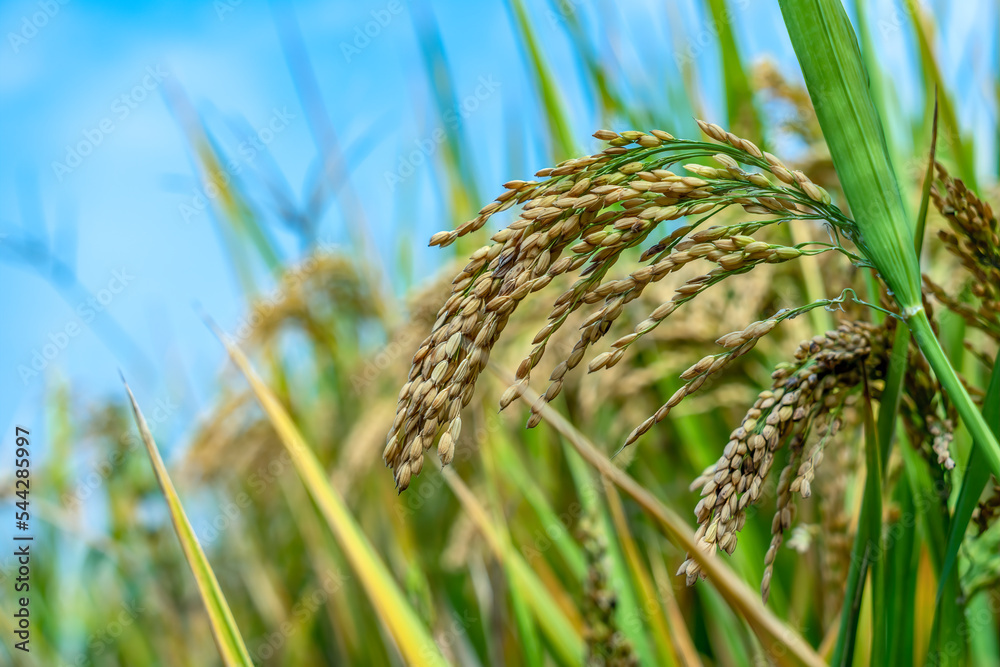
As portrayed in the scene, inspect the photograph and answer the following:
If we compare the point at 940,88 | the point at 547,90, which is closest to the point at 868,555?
the point at 940,88

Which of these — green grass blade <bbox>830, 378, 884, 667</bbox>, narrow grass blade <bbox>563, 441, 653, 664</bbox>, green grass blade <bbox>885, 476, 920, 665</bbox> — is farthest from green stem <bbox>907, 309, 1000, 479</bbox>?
narrow grass blade <bbox>563, 441, 653, 664</bbox>

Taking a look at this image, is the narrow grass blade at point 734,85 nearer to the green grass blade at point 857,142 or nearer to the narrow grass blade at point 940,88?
the narrow grass blade at point 940,88

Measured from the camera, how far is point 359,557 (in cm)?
100

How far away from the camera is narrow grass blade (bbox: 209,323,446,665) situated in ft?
3.09

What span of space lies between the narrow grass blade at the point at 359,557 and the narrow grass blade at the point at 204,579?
18 centimetres

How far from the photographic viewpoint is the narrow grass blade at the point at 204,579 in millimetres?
856

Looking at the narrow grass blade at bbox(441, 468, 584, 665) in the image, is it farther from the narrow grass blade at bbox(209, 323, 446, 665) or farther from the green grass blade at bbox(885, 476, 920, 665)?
the green grass blade at bbox(885, 476, 920, 665)

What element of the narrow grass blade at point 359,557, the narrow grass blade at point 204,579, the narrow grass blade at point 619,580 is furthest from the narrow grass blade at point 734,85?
the narrow grass blade at point 204,579

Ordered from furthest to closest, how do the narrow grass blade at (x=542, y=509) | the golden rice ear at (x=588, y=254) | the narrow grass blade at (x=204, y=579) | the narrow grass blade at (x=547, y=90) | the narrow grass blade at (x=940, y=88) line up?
the narrow grass blade at (x=547, y=90) < the narrow grass blade at (x=542, y=509) < the narrow grass blade at (x=940, y=88) < the narrow grass blade at (x=204, y=579) < the golden rice ear at (x=588, y=254)

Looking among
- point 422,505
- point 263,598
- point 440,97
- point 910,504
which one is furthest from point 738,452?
point 263,598

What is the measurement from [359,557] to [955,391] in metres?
0.79

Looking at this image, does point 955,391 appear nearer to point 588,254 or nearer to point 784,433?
point 784,433

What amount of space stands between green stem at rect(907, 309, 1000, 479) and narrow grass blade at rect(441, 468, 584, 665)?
0.90 m

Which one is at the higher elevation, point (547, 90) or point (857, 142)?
point (547, 90)
